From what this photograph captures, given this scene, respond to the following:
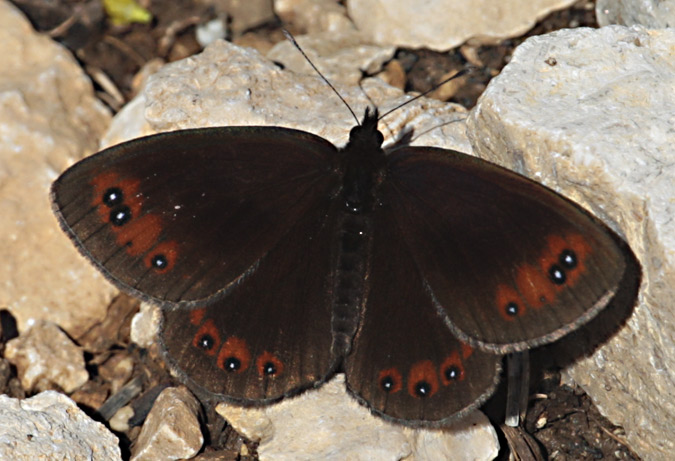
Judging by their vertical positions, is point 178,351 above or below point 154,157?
below

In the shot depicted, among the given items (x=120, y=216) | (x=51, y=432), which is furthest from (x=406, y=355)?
(x=51, y=432)

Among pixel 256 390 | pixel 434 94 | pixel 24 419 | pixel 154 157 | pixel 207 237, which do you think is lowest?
pixel 434 94

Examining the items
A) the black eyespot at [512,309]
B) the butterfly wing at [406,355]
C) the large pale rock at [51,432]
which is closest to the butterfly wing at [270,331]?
the butterfly wing at [406,355]

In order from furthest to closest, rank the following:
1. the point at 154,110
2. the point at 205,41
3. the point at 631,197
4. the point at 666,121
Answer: the point at 205,41, the point at 154,110, the point at 666,121, the point at 631,197

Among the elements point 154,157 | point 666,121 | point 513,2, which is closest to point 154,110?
point 154,157

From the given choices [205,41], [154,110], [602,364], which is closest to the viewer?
[602,364]

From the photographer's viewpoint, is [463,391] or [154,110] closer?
[463,391]

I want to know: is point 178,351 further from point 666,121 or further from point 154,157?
point 666,121

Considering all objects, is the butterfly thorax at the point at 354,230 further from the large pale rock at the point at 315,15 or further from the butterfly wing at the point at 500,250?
the large pale rock at the point at 315,15
